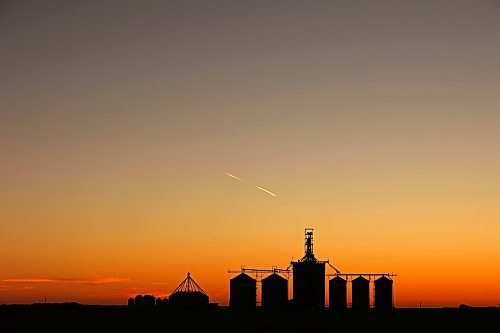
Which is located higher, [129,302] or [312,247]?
[312,247]

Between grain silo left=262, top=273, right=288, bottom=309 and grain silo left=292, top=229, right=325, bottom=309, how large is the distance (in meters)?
2.57

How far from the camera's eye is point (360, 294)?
16750 centimetres

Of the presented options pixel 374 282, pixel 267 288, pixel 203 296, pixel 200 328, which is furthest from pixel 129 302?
pixel 200 328

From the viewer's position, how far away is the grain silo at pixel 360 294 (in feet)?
547

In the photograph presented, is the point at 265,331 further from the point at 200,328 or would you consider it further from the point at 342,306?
the point at 342,306

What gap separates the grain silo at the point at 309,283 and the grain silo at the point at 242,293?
27.7 feet

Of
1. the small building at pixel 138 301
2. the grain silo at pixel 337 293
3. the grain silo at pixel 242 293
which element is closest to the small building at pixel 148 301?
the small building at pixel 138 301

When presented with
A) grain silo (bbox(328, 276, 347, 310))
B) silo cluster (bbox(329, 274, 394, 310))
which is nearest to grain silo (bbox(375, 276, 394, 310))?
silo cluster (bbox(329, 274, 394, 310))

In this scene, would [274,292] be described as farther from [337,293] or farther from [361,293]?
[361,293]

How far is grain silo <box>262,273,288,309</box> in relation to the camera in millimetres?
156625

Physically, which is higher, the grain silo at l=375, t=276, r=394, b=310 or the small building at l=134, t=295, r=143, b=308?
the grain silo at l=375, t=276, r=394, b=310

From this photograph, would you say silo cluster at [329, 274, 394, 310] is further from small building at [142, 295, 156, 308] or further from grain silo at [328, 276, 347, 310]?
small building at [142, 295, 156, 308]

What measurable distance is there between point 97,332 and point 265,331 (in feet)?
61.1

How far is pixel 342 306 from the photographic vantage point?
16362cm
